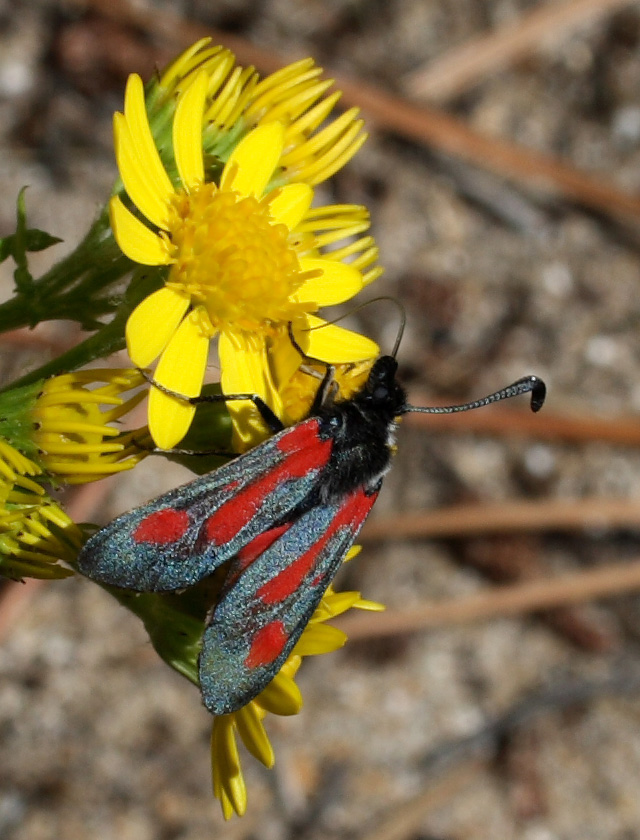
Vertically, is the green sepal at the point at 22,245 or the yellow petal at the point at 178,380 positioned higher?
the green sepal at the point at 22,245

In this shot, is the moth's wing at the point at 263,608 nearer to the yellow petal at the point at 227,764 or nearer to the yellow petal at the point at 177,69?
the yellow petal at the point at 227,764

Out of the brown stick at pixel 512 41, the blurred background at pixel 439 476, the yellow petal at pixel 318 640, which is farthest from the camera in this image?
the brown stick at pixel 512 41

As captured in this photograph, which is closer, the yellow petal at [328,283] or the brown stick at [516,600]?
the yellow petal at [328,283]

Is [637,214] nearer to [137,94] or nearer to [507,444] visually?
[507,444]

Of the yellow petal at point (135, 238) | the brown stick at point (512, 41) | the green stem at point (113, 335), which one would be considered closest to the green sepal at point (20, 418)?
the green stem at point (113, 335)

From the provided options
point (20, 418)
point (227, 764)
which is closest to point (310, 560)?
point (227, 764)

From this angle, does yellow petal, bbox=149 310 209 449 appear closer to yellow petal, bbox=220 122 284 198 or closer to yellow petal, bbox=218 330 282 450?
yellow petal, bbox=218 330 282 450

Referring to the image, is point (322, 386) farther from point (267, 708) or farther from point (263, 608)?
point (267, 708)
